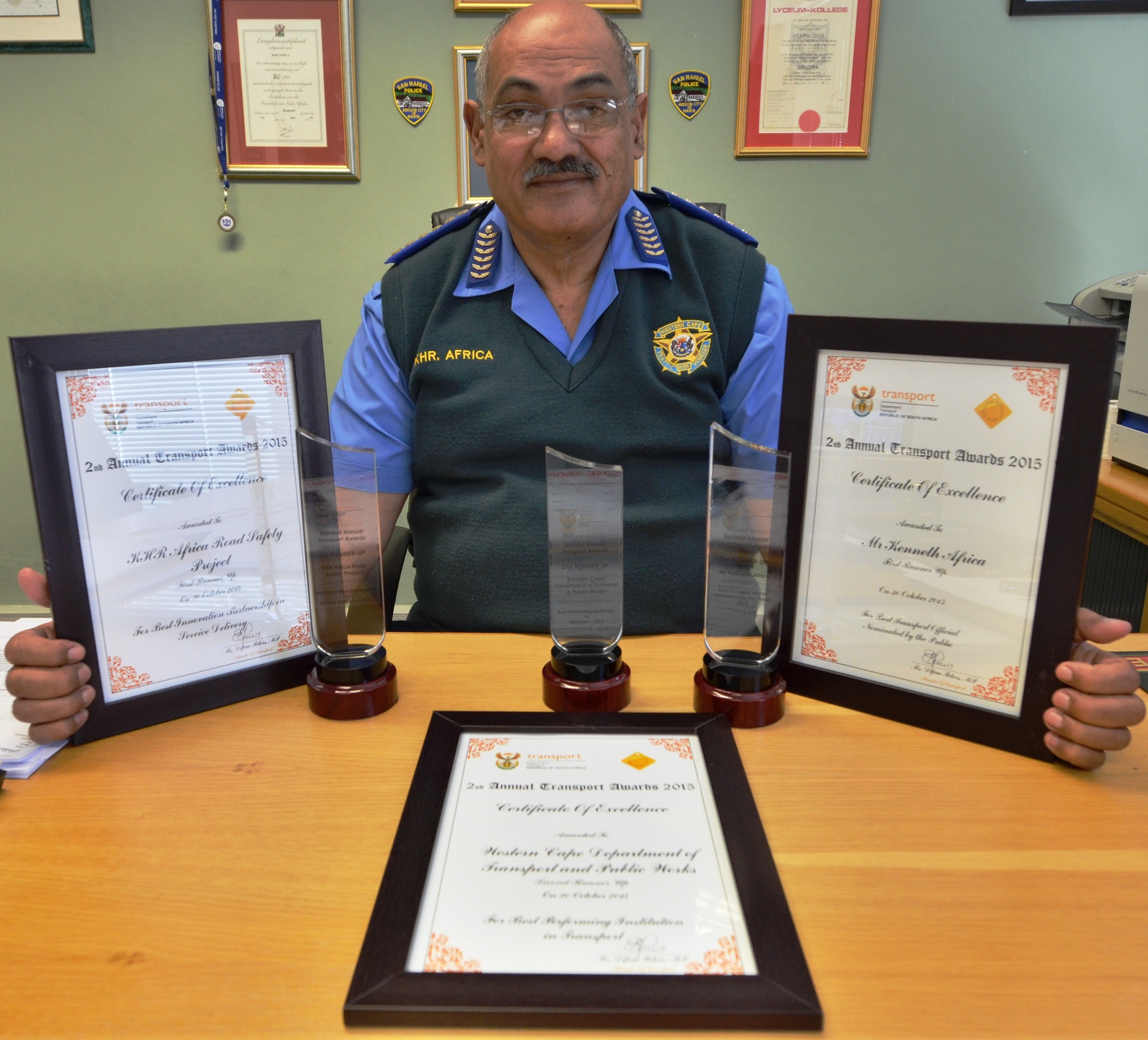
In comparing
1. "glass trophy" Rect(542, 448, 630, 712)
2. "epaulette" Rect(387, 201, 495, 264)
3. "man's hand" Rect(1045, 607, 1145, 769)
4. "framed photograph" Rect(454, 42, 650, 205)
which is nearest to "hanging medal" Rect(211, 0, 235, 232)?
"framed photograph" Rect(454, 42, 650, 205)

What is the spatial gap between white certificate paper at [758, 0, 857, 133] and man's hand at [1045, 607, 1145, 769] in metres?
2.01

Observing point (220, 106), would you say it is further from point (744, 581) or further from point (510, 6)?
point (744, 581)

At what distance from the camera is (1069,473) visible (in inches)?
27.5

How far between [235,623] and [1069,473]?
0.78 m

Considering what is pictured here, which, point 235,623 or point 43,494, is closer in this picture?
point 43,494

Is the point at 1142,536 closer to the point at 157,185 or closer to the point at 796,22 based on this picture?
the point at 796,22

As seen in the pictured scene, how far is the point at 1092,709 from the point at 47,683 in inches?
35.6

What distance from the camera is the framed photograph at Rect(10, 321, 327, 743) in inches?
28.8

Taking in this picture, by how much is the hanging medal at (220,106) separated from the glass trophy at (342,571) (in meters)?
1.95

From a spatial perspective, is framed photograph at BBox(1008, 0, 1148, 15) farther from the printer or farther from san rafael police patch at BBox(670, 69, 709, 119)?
the printer

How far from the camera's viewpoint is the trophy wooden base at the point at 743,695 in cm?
79

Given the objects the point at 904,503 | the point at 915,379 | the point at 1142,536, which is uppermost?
the point at 915,379

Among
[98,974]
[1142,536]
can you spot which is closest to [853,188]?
[1142,536]

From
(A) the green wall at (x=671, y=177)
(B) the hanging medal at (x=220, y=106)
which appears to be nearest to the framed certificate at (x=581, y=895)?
(A) the green wall at (x=671, y=177)
